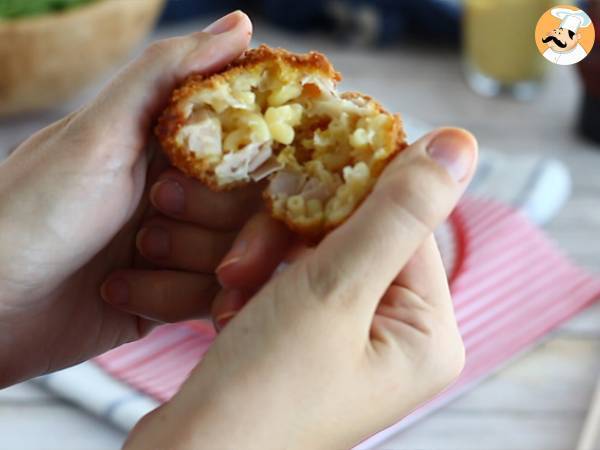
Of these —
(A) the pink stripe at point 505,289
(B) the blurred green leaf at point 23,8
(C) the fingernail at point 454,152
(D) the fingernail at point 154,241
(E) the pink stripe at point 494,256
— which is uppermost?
(C) the fingernail at point 454,152

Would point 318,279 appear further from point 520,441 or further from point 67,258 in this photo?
point 520,441

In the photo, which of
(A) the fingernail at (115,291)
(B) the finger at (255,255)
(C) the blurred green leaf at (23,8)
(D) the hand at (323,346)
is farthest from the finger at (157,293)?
(C) the blurred green leaf at (23,8)

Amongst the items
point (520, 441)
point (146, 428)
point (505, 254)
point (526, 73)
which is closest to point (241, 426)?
Answer: point (146, 428)

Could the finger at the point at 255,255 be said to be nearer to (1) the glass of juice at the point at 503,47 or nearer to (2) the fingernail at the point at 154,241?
(2) the fingernail at the point at 154,241

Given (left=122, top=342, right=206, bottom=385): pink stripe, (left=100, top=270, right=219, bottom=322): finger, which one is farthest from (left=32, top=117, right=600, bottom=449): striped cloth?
→ (left=100, top=270, right=219, bottom=322): finger

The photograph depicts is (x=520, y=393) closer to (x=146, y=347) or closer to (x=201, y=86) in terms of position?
(x=146, y=347)

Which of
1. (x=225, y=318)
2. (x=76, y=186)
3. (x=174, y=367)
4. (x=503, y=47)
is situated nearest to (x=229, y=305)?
(x=225, y=318)

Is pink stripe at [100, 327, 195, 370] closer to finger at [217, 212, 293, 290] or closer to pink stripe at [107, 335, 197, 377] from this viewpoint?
pink stripe at [107, 335, 197, 377]
